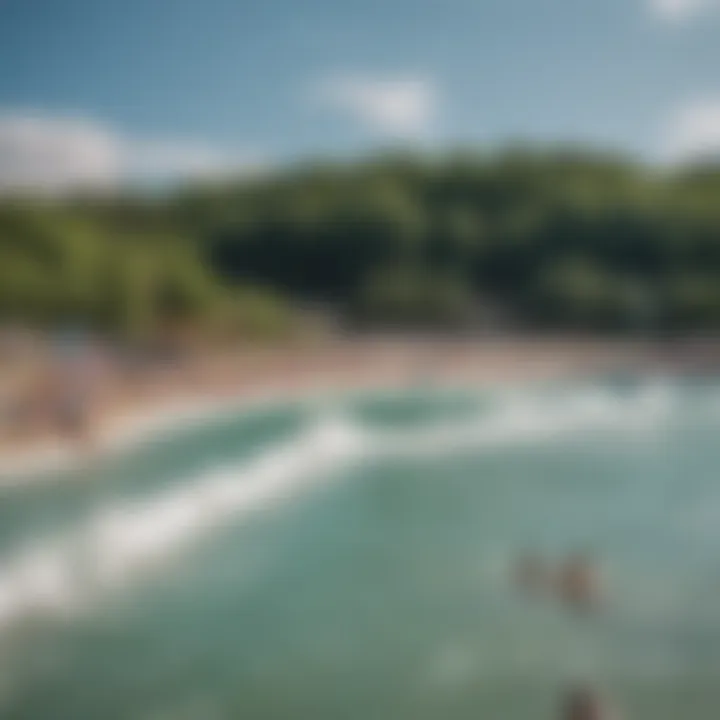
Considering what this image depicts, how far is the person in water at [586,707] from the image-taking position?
1.44 meters

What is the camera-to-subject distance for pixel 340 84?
64.4 inches

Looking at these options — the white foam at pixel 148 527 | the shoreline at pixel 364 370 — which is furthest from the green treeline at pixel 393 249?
the white foam at pixel 148 527

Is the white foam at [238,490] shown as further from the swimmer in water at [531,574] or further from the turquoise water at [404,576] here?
the swimmer in water at [531,574]

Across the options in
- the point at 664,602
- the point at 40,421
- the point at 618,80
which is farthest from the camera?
the point at 40,421

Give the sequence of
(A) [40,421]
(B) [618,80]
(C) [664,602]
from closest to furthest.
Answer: (C) [664,602] < (B) [618,80] < (A) [40,421]

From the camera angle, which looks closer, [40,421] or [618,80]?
[618,80]

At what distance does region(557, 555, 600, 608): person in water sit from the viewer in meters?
1.48

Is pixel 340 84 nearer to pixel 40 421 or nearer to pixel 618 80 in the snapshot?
pixel 618 80

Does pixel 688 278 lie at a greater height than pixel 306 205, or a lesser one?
lesser

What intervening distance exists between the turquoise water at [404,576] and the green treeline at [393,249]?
0.19 metres

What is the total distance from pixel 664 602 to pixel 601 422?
360mm

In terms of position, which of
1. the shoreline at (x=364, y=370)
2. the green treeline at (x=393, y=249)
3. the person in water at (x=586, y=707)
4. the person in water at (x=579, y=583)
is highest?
the green treeline at (x=393, y=249)

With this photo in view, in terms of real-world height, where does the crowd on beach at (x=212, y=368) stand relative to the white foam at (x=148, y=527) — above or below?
above

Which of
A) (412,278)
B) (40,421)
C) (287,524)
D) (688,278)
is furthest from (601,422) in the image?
(40,421)
